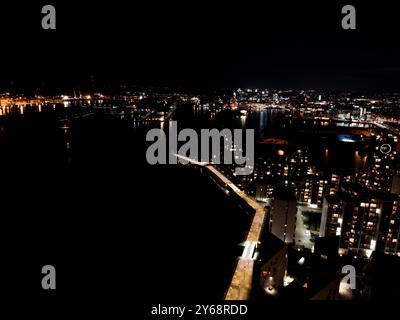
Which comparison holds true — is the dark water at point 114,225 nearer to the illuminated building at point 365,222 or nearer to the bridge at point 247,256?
the bridge at point 247,256

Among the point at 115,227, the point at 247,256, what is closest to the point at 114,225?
the point at 115,227

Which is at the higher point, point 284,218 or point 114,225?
point 284,218

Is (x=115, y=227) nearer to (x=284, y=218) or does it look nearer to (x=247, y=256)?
(x=247, y=256)

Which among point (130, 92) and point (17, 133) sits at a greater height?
point (130, 92)

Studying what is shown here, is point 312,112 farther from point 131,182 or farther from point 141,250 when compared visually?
point 141,250

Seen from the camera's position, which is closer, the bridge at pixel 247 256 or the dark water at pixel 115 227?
the bridge at pixel 247 256

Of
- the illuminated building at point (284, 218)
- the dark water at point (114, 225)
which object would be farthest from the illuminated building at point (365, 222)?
the dark water at point (114, 225)

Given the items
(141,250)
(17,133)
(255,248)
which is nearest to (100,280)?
(141,250)

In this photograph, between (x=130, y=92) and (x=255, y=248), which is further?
(x=130, y=92)

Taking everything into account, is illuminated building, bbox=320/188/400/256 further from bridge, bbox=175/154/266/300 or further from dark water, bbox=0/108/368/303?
dark water, bbox=0/108/368/303
